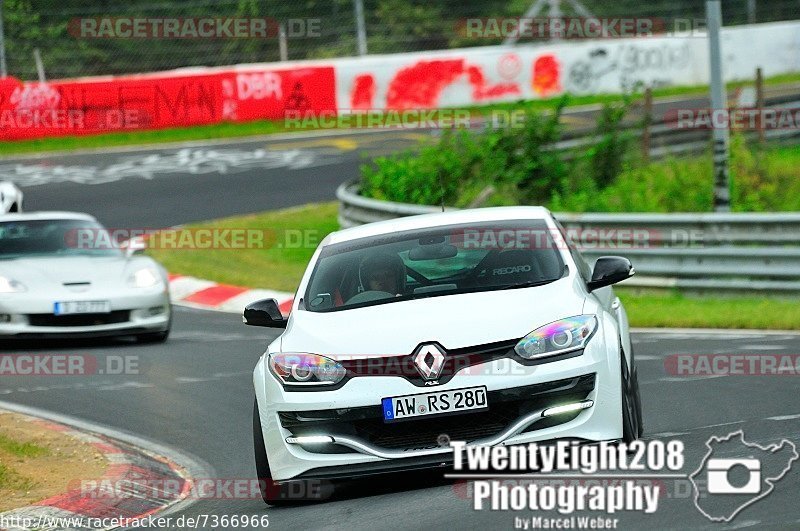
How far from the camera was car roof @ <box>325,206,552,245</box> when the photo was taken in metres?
8.59

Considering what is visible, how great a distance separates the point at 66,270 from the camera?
47.2 ft

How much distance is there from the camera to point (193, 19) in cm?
3822

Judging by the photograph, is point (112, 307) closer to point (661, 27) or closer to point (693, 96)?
point (693, 96)

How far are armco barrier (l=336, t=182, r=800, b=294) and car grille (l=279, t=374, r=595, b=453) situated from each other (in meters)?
9.03

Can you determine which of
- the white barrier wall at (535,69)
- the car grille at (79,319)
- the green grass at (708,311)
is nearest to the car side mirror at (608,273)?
the green grass at (708,311)

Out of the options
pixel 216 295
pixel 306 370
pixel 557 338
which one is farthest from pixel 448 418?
pixel 216 295

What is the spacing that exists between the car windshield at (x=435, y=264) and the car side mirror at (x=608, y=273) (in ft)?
0.61

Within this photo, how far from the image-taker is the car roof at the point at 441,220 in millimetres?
8594

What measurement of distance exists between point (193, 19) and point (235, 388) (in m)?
27.6

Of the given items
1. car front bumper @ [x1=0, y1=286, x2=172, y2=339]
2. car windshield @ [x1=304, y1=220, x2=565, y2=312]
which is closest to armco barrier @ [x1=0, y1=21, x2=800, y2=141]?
car front bumper @ [x1=0, y1=286, x2=172, y2=339]

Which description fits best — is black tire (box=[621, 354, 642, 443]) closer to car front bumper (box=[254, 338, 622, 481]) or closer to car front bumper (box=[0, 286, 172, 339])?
car front bumper (box=[254, 338, 622, 481])

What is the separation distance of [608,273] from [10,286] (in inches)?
303

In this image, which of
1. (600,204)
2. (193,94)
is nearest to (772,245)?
(600,204)

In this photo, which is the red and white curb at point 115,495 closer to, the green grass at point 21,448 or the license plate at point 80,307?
the green grass at point 21,448
